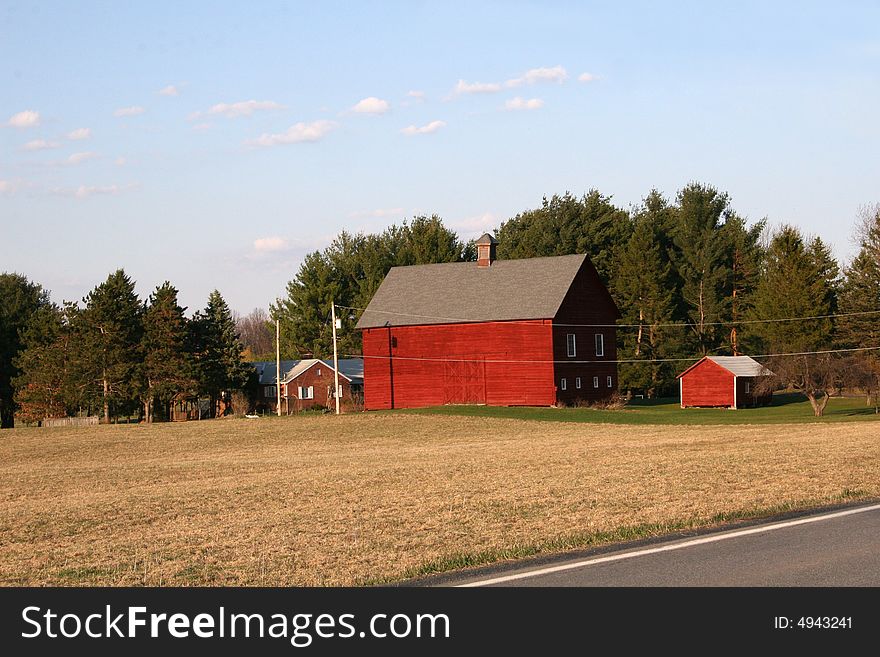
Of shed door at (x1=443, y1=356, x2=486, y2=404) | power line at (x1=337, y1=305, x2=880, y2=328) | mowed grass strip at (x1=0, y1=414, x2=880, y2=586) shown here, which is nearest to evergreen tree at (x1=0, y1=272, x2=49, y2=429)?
power line at (x1=337, y1=305, x2=880, y2=328)

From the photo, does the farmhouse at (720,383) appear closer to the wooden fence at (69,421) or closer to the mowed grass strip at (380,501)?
the mowed grass strip at (380,501)

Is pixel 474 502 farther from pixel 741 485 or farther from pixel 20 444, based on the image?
pixel 20 444

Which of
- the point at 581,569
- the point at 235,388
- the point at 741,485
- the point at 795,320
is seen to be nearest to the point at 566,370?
the point at 795,320

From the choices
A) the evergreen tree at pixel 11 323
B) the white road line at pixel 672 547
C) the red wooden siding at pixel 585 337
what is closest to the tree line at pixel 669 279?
the red wooden siding at pixel 585 337

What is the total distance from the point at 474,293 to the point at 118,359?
2654 cm

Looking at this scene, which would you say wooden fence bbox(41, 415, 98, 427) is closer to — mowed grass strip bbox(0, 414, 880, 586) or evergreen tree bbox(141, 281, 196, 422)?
evergreen tree bbox(141, 281, 196, 422)

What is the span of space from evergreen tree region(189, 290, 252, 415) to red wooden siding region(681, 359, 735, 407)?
35311 millimetres

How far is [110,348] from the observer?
77.9 metres

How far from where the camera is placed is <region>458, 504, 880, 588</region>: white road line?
35.6 feet

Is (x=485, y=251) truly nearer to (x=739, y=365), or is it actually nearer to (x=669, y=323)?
(x=739, y=365)

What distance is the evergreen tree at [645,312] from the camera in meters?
93.9

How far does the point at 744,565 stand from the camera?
11.0 m

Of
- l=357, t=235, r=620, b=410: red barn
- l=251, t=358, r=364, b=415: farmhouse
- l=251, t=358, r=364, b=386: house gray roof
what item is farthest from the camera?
l=251, t=358, r=364, b=386: house gray roof
